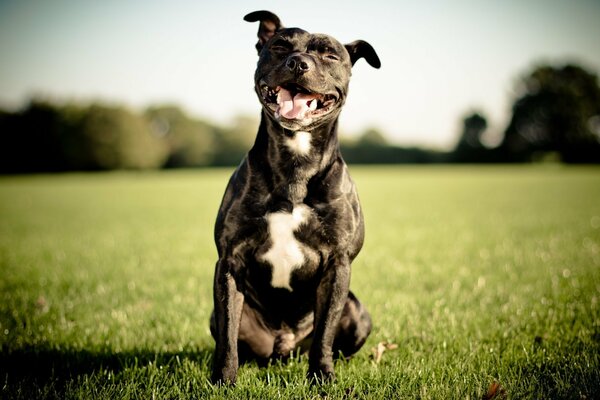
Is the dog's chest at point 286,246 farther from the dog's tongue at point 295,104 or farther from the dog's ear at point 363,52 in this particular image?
the dog's ear at point 363,52

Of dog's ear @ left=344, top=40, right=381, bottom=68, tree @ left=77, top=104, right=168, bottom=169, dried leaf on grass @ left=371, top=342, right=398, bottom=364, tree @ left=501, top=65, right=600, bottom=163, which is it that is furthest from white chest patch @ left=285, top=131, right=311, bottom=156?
tree @ left=77, top=104, right=168, bottom=169

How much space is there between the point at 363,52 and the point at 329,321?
208cm

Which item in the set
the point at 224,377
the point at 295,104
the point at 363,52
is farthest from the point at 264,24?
the point at 224,377

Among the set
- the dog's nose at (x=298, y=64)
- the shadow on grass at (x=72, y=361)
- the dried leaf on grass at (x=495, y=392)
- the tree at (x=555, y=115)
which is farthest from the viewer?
the tree at (x=555, y=115)

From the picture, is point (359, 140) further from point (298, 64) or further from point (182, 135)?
point (298, 64)

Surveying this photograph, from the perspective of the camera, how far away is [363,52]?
3500mm

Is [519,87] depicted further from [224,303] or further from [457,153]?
[224,303]

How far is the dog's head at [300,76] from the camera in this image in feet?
9.29

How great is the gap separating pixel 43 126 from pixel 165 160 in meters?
19.0

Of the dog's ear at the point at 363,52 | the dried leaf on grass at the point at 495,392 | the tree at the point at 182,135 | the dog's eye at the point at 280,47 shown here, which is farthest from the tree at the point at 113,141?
the dried leaf on grass at the point at 495,392

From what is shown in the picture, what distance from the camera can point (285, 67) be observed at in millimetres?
2850

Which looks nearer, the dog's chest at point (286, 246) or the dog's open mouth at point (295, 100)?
the dog's chest at point (286, 246)

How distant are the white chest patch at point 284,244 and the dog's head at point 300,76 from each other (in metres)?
0.55

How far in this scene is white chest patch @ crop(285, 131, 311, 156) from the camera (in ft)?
9.48
